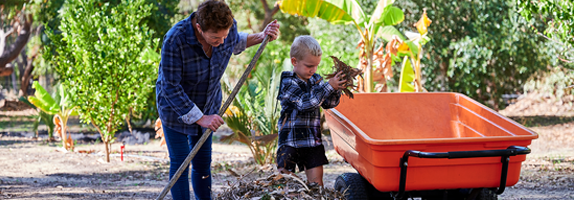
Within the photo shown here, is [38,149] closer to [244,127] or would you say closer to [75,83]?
[75,83]

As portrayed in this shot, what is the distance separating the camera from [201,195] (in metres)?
3.04

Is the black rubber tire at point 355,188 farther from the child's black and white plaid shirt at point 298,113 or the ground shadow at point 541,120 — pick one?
the ground shadow at point 541,120

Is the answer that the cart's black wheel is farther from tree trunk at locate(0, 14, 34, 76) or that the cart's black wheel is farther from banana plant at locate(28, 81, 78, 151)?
tree trunk at locate(0, 14, 34, 76)

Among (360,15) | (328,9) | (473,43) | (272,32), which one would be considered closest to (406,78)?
(360,15)

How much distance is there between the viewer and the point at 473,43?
900 cm

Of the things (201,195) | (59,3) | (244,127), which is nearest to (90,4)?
(244,127)

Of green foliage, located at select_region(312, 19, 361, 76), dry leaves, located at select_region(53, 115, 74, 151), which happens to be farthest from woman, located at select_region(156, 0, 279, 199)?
green foliage, located at select_region(312, 19, 361, 76)

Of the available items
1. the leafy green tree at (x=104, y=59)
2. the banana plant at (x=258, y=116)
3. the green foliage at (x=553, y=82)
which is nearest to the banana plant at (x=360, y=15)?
the banana plant at (x=258, y=116)

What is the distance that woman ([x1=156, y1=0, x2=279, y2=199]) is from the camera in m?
2.44

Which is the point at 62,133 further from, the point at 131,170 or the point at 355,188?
the point at 355,188

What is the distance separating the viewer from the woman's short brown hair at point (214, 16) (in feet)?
7.70

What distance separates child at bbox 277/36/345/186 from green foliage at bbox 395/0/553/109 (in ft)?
22.4

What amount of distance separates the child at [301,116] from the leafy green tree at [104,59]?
3.50m

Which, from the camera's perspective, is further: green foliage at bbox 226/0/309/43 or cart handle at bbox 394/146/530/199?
green foliage at bbox 226/0/309/43
